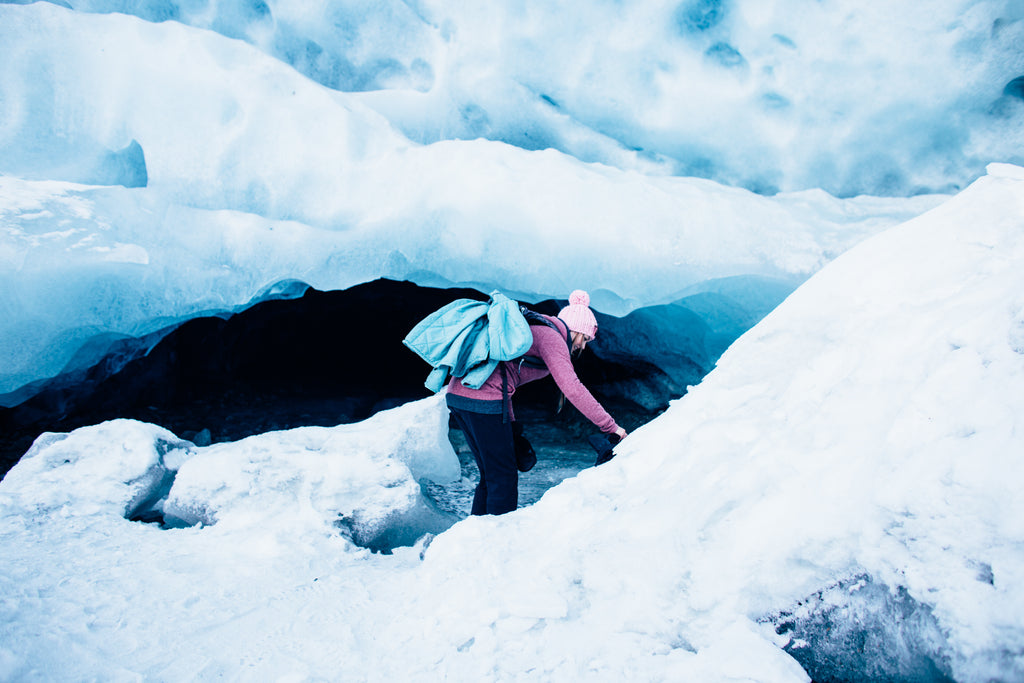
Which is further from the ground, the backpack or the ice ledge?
the ice ledge

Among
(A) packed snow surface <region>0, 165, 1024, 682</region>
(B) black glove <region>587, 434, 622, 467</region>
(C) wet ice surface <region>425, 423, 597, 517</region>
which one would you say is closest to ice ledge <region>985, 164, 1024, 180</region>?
(A) packed snow surface <region>0, 165, 1024, 682</region>

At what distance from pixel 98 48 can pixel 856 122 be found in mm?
4318

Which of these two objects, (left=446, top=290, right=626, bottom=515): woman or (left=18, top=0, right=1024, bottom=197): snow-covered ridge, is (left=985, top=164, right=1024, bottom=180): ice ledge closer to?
(left=446, top=290, right=626, bottom=515): woman

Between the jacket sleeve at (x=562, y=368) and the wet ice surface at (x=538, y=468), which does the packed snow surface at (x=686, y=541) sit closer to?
the jacket sleeve at (x=562, y=368)

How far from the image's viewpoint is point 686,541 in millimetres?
1028

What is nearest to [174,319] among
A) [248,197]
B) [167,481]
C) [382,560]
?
Result: [248,197]

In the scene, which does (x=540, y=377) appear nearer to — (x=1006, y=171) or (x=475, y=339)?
(x=475, y=339)

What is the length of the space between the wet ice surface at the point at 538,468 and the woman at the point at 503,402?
2.62ft

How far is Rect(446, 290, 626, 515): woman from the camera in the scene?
1.58 meters

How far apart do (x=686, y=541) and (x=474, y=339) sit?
82 cm

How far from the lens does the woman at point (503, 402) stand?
62.3 inches

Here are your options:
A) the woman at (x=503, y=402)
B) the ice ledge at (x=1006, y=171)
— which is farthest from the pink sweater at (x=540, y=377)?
the ice ledge at (x=1006, y=171)

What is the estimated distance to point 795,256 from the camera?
286cm

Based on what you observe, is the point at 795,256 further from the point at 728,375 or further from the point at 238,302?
the point at 238,302
